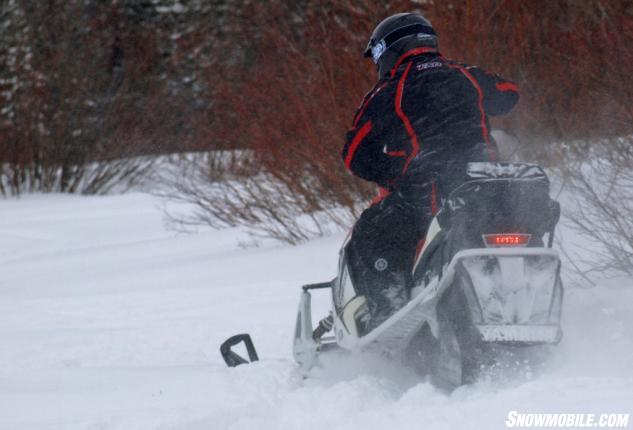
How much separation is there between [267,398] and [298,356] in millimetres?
478

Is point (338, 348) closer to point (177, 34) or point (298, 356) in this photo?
point (298, 356)

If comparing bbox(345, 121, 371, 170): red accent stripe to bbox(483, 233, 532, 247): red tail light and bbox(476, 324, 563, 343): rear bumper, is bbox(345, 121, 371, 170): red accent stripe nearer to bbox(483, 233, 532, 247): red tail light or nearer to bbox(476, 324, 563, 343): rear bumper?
bbox(483, 233, 532, 247): red tail light

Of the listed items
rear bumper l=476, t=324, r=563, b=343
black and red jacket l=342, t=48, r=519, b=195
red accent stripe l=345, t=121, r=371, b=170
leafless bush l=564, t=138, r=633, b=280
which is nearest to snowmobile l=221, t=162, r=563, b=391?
rear bumper l=476, t=324, r=563, b=343

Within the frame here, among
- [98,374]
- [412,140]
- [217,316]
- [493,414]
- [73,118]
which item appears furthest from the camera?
[73,118]

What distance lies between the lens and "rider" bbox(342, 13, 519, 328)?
138 inches

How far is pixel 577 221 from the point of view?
4816mm

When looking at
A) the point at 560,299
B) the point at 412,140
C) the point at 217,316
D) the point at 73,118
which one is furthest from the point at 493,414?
the point at 73,118

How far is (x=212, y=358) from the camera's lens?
5.14 meters

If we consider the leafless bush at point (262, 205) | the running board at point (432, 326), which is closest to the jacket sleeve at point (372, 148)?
the running board at point (432, 326)

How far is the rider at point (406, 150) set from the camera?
11.5ft

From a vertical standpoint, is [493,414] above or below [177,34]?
above

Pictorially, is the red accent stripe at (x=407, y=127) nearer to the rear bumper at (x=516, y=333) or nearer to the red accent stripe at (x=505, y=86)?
the red accent stripe at (x=505, y=86)

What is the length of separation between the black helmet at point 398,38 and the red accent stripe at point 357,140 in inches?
10.7

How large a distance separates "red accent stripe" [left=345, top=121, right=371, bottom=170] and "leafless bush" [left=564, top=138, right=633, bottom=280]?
1538 mm
